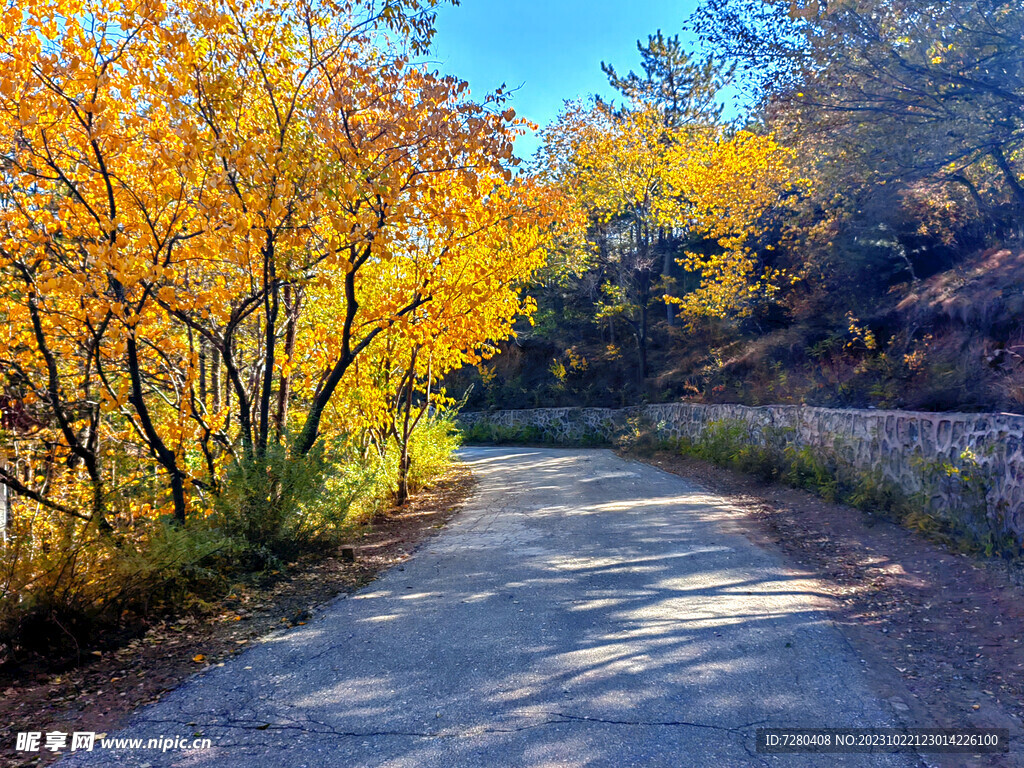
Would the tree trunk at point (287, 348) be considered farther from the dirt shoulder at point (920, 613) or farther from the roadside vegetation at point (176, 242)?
the dirt shoulder at point (920, 613)

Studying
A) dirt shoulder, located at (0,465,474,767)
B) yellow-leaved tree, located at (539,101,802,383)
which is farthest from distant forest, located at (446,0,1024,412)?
dirt shoulder, located at (0,465,474,767)

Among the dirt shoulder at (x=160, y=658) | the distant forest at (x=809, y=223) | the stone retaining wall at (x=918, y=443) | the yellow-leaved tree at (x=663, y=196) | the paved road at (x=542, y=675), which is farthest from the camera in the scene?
the yellow-leaved tree at (x=663, y=196)

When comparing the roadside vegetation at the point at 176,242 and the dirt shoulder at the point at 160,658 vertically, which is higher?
the roadside vegetation at the point at 176,242

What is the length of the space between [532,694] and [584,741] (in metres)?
0.58

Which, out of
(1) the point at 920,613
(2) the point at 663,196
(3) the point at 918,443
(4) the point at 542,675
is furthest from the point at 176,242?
(2) the point at 663,196

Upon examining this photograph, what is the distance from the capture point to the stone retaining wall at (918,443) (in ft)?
20.9

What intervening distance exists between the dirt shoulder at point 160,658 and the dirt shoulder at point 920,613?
14.3 ft

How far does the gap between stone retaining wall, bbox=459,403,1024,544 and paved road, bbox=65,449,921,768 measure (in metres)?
2.32

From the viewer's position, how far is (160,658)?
4539 millimetres

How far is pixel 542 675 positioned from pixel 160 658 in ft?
8.81

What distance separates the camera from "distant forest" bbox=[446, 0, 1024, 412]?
7957 millimetres

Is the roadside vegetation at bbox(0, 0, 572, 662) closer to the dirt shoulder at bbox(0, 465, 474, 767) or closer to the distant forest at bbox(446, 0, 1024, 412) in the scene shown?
the dirt shoulder at bbox(0, 465, 474, 767)
